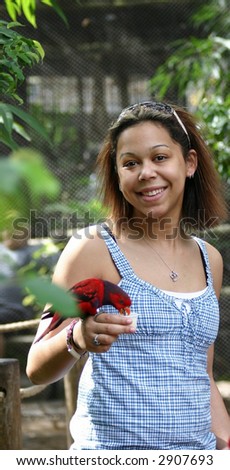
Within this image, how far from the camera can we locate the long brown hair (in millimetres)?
1833

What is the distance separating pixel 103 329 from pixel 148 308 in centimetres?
30

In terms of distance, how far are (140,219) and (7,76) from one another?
46 centimetres

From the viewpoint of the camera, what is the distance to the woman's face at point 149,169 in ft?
5.67

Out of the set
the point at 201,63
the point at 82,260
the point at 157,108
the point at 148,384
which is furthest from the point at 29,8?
the point at 201,63

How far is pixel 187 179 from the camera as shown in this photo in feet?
6.56

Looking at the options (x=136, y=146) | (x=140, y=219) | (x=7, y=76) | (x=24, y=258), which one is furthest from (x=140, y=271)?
(x=24, y=258)

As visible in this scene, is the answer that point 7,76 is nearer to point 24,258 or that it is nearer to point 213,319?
point 213,319

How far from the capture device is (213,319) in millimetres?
1764

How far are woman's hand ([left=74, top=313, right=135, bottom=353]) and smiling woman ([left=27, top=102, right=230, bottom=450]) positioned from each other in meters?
0.02

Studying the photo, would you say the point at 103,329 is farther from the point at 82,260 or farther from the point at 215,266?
the point at 215,266

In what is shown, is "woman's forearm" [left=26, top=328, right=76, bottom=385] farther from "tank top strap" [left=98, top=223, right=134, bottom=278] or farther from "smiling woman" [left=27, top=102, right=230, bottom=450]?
"tank top strap" [left=98, top=223, right=134, bottom=278]

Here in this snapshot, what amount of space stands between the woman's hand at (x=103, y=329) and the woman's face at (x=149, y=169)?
417 mm

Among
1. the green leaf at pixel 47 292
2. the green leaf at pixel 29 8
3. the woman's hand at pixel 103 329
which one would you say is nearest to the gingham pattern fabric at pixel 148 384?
the woman's hand at pixel 103 329

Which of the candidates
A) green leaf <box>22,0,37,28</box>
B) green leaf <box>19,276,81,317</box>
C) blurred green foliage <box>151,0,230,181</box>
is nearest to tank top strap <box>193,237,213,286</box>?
green leaf <box>22,0,37,28</box>
